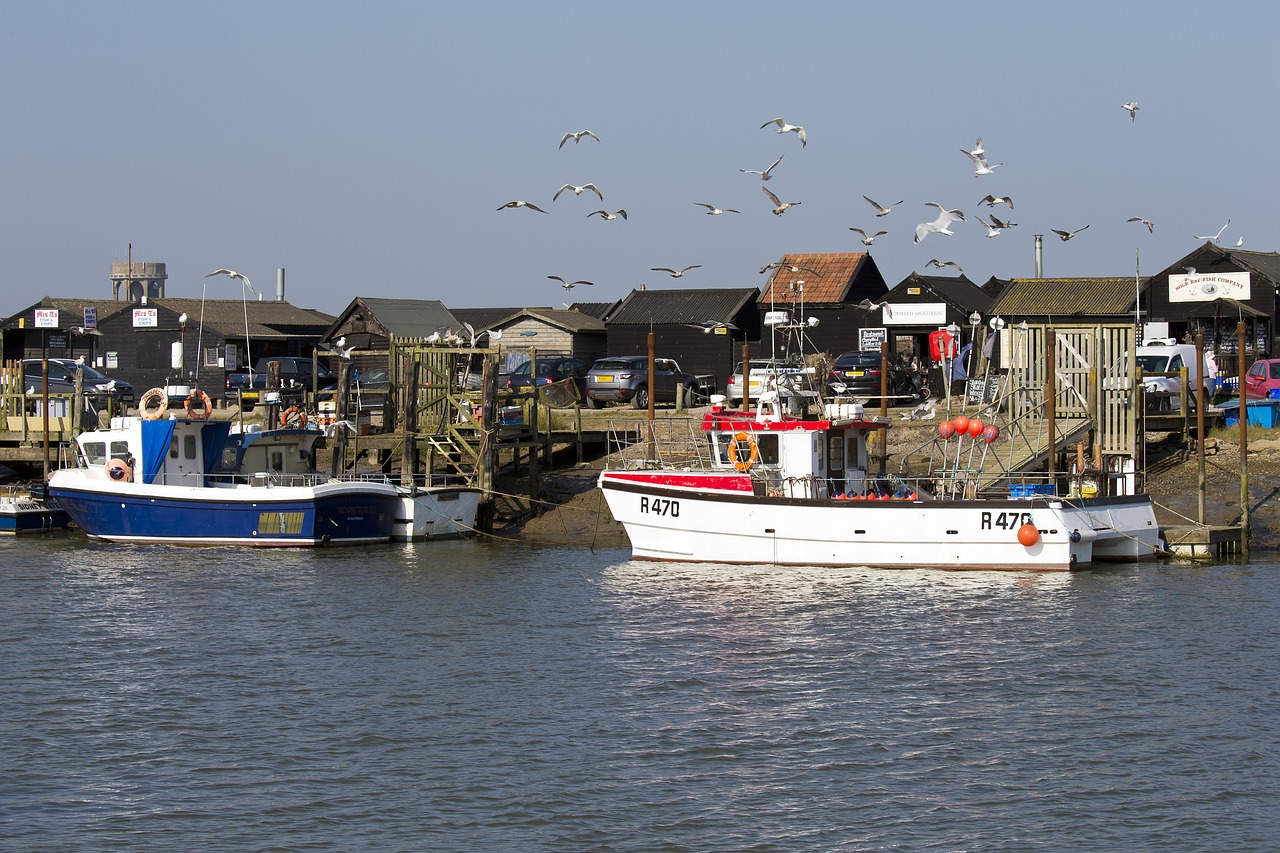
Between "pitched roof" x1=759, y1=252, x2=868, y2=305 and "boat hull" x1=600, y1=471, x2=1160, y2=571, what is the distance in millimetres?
25571

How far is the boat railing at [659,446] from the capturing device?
91.1 feet

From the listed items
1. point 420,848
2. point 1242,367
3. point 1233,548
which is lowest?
point 420,848

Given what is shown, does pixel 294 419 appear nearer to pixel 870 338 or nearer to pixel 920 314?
pixel 870 338

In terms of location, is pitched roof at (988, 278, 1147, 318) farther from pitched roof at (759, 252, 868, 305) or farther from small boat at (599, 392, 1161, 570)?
small boat at (599, 392, 1161, 570)

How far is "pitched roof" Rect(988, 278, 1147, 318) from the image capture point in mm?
48094

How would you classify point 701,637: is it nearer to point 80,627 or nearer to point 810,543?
→ point 810,543

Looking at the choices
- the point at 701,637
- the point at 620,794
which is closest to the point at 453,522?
the point at 701,637

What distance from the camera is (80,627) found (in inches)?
838

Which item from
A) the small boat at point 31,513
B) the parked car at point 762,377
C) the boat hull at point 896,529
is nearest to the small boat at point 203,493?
the small boat at point 31,513

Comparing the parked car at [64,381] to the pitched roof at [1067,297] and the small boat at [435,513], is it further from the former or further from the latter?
the pitched roof at [1067,297]

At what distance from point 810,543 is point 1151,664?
792 centimetres

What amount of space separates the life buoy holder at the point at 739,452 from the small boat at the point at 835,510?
2cm

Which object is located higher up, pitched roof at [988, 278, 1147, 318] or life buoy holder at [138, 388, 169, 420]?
pitched roof at [988, 278, 1147, 318]

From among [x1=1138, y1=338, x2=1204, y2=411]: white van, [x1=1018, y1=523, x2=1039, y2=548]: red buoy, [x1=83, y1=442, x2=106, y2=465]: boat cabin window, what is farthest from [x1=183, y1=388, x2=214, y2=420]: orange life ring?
[x1=1138, y1=338, x2=1204, y2=411]: white van
